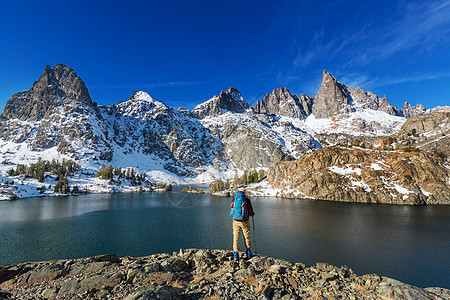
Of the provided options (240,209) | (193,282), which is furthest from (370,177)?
(193,282)

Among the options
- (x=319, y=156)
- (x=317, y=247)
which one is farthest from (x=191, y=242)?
(x=319, y=156)

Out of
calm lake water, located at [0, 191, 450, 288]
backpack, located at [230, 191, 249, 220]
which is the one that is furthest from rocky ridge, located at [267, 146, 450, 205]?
backpack, located at [230, 191, 249, 220]

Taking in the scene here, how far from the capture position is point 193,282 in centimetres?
1141

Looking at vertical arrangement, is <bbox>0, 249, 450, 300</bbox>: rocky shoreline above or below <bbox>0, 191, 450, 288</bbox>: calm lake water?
above

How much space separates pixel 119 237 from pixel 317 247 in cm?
3623

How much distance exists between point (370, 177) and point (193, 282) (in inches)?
4434

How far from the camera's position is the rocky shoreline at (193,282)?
33.3ft

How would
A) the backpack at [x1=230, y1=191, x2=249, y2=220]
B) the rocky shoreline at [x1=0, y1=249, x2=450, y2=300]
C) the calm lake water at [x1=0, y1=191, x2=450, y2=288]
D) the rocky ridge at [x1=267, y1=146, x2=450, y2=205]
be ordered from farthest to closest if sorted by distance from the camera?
→ 1. the rocky ridge at [x1=267, y1=146, x2=450, y2=205]
2. the calm lake water at [x1=0, y1=191, x2=450, y2=288]
3. the backpack at [x1=230, y1=191, x2=249, y2=220]
4. the rocky shoreline at [x1=0, y1=249, x2=450, y2=300]

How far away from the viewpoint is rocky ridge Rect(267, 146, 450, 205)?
287 feet

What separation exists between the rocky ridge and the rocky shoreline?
312ft

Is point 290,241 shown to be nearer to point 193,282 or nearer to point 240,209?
point 240,209

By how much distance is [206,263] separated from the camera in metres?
13.5

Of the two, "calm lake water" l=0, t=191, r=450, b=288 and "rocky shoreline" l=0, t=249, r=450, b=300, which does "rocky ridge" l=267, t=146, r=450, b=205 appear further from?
"rocky shoreline" l=0, t=249, r=450, b=300

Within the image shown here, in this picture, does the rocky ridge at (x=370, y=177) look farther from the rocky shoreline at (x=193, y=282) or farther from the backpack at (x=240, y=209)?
the backpack at (x=240, y=209)
